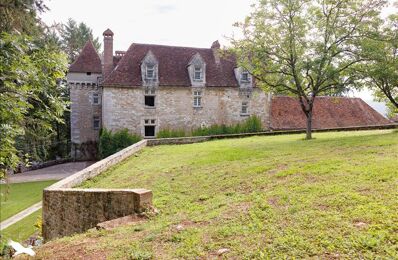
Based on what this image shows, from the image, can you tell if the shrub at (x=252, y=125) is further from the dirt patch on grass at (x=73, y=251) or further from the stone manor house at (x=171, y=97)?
the dirt patch on grass at (x=73, y=251)

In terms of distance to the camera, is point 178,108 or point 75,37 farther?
point 75,37

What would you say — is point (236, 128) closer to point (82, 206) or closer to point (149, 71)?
point (149, 71)

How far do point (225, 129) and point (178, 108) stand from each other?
5048 mm

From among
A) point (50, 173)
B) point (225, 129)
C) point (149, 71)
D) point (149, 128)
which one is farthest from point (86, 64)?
point (225, 129)

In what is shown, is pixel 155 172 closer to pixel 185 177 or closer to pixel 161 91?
pixel 185 177

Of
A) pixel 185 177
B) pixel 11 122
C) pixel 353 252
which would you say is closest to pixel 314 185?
pixel 353 252

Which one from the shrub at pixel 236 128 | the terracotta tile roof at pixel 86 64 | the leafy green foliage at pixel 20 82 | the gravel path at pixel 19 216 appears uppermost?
the terracotta tile roof at pixel 86 64

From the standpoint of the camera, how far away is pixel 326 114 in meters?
35.2

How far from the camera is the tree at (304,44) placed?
16.5 meters

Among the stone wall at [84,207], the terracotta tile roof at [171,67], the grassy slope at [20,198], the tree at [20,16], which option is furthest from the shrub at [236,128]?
the stone wall at [84,207]

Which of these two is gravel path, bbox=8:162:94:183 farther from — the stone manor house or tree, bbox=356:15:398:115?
tree, bbox=356:15:398:115

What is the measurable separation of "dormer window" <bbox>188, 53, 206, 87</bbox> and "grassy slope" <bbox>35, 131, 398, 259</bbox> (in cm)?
2338

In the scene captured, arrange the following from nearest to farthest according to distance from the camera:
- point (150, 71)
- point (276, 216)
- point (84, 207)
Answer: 1. point (276, 216)
2. point (84, 207)
3. point (150, 71)

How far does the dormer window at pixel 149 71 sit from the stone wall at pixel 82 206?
21970 millimetres
